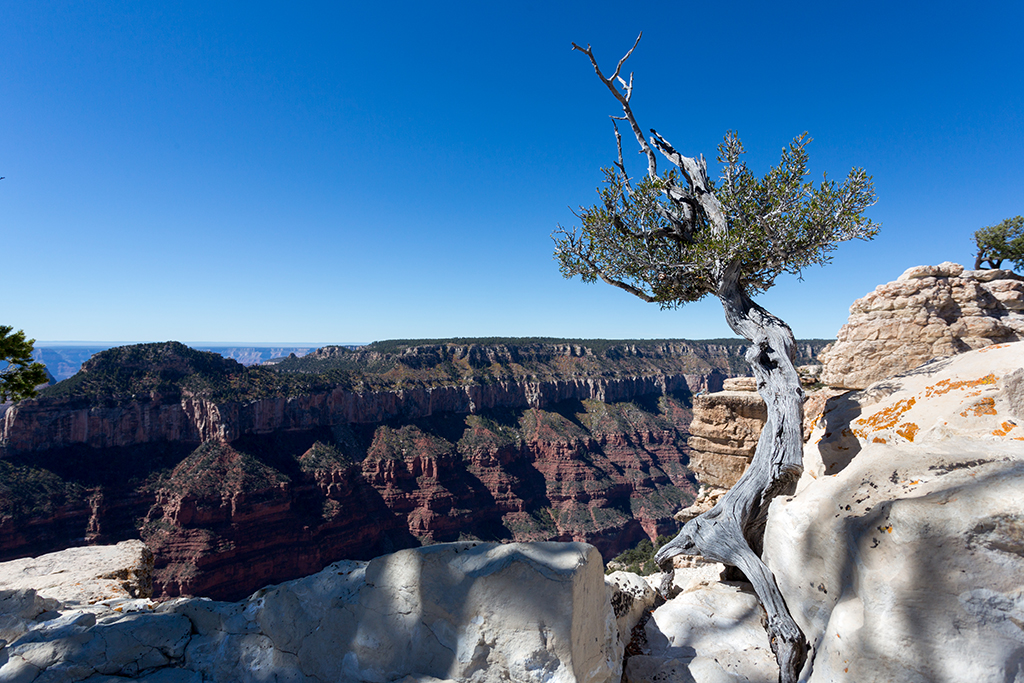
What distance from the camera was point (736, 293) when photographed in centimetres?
1080

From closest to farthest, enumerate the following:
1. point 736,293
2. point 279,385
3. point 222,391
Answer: point 736,293 < point 222,391 < point 279,385

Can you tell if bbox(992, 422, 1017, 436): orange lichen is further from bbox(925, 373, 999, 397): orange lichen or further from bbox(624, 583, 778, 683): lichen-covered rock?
bbox(624, 583, 778, 683): lichen-covered rock

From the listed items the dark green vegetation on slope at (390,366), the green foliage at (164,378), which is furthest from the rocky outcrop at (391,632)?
the green foliage at (164,378)

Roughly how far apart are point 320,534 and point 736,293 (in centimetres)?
6127

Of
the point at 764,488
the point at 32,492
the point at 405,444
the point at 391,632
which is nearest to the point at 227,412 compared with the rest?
the point at 32,492

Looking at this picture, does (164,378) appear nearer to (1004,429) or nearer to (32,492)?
(32,492)

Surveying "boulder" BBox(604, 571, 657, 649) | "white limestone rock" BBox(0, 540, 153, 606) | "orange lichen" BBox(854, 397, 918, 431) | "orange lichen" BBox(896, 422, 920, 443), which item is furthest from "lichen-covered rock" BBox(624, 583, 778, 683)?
"white limestone rock" BBox(0, 540, 153, 606)

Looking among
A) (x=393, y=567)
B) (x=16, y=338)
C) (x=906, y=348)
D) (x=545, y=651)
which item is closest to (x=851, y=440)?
(x=906, y=348)

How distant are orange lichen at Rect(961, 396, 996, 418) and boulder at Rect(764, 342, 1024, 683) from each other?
A: 2cm

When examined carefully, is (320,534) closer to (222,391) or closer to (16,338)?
(222,391)

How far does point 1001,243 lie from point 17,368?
124ft

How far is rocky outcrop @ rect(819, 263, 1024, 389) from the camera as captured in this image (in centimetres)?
1173

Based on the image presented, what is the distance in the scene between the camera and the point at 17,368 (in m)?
10.2

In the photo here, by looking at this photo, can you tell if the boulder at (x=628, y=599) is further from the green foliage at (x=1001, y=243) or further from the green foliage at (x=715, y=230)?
the green foliage at (x=1001, y=243)
